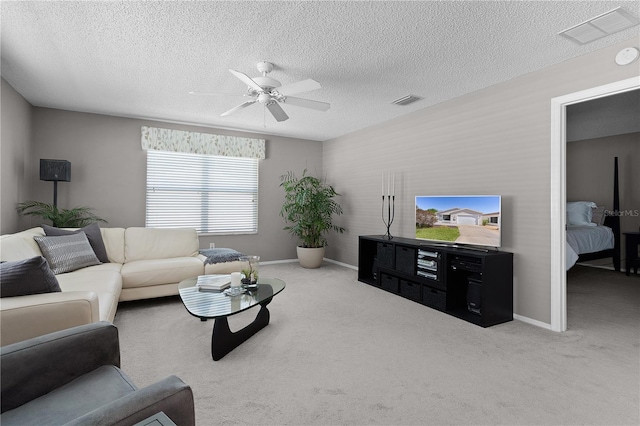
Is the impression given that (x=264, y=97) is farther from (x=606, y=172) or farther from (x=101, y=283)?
(x=606, y=172)

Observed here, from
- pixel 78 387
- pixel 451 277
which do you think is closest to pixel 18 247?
pixel 78 387

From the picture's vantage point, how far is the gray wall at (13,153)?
3.44 m

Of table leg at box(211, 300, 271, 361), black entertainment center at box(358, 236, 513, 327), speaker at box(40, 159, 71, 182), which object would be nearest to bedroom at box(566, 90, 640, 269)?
black entertainment center at box(358, 236, 513, 327)

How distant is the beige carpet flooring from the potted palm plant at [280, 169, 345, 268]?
6.92 ft

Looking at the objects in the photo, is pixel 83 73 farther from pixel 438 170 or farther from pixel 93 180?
pixel 438 170

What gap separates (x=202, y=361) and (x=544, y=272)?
306 centimetres

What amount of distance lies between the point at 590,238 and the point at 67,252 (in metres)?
7.03

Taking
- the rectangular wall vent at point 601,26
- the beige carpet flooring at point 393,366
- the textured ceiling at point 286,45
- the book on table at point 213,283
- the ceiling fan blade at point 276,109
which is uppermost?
the textured ceiling at point 286,45

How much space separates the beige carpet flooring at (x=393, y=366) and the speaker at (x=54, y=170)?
1.92 m

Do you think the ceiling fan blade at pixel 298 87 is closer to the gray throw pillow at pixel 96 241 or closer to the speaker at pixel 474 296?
the speaker at pixel 474 296

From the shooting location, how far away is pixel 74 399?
1.14m

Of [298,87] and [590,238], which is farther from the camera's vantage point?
[590,238]

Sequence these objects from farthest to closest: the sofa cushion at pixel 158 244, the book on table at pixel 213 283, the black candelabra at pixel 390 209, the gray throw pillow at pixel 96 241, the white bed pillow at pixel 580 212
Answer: the white bed pillow at pixel 580 212, the black candelabra at pixel 390 209, the sofa cushion at pixel 158 244, the gray throw pillow at pixel 96 241, the book on table at pixel 213 283

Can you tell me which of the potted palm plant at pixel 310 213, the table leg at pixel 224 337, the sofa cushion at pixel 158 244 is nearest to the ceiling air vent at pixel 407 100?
the potted palm plant at pixel 310 213
